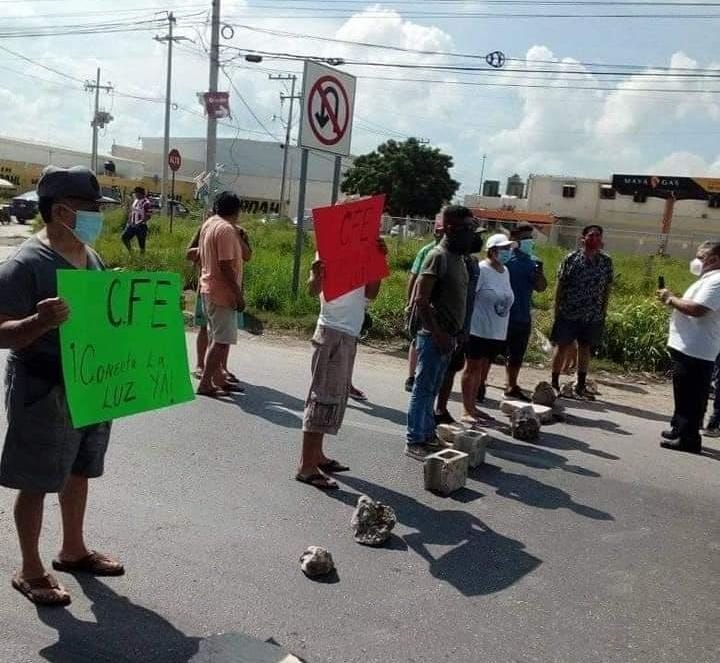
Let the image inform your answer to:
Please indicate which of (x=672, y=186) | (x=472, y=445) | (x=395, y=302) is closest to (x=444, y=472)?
(x=472, y=445)

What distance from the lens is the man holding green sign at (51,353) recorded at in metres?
2.80

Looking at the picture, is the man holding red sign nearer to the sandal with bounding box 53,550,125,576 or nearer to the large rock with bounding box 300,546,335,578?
the large rock with bounding box 300,546,335,578

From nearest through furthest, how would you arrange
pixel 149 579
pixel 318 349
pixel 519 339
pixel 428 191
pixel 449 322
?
pixel 149 579 → pixel 318 349 → pixel 449 322 → pixel 519 339 → pixel 428 191

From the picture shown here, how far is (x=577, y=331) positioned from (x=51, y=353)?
5.85 metres

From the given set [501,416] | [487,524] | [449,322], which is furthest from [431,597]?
[501,416]

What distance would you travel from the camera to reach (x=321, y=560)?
356cm

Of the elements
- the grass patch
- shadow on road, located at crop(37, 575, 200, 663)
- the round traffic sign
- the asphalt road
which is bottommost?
shadow on road, located at crop(37, 575, 200, 663)

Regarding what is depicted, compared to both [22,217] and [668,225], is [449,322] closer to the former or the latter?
[22,217]

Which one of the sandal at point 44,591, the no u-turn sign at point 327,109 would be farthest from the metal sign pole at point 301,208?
the sandal at point 44,591

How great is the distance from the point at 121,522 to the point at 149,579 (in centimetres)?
66

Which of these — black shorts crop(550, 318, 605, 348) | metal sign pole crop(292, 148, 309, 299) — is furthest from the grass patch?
black shorts crop(550, 318, 605, 348)

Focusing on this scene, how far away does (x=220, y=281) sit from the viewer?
6.53 meters

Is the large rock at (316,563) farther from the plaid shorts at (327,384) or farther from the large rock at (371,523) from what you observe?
the plaid shorts at (327,384)

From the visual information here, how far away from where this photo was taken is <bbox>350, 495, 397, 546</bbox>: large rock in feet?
13.0
